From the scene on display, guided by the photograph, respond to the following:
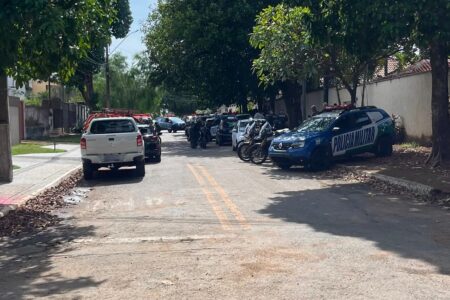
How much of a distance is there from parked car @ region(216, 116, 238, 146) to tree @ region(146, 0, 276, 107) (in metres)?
2.65

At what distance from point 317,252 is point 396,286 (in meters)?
1.59

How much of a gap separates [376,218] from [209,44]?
22.3 metres

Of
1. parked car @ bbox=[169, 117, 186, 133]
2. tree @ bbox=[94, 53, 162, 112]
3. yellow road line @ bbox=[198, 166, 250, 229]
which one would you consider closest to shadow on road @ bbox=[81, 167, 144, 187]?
yellow road line @ bbox=[198, 166, 250, 229]

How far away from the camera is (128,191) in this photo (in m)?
14.4

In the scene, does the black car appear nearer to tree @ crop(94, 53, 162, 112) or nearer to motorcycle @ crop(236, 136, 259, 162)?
motorcycle @ crop(236, 136, 259, 162)

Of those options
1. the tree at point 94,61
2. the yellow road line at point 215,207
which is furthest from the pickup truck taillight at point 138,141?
the tree at point 94,61

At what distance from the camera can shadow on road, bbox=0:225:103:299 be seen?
6297 mm

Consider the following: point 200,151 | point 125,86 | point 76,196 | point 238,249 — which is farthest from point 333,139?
point 125,86

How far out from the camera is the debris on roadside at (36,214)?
1003cm

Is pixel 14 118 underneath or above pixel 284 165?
above

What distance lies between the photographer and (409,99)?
79.8 feet

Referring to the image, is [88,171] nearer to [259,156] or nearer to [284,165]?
[284,165]

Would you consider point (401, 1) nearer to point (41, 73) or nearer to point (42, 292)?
point (41, 73)

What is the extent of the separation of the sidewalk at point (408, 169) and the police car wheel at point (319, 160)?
0.68 metres
